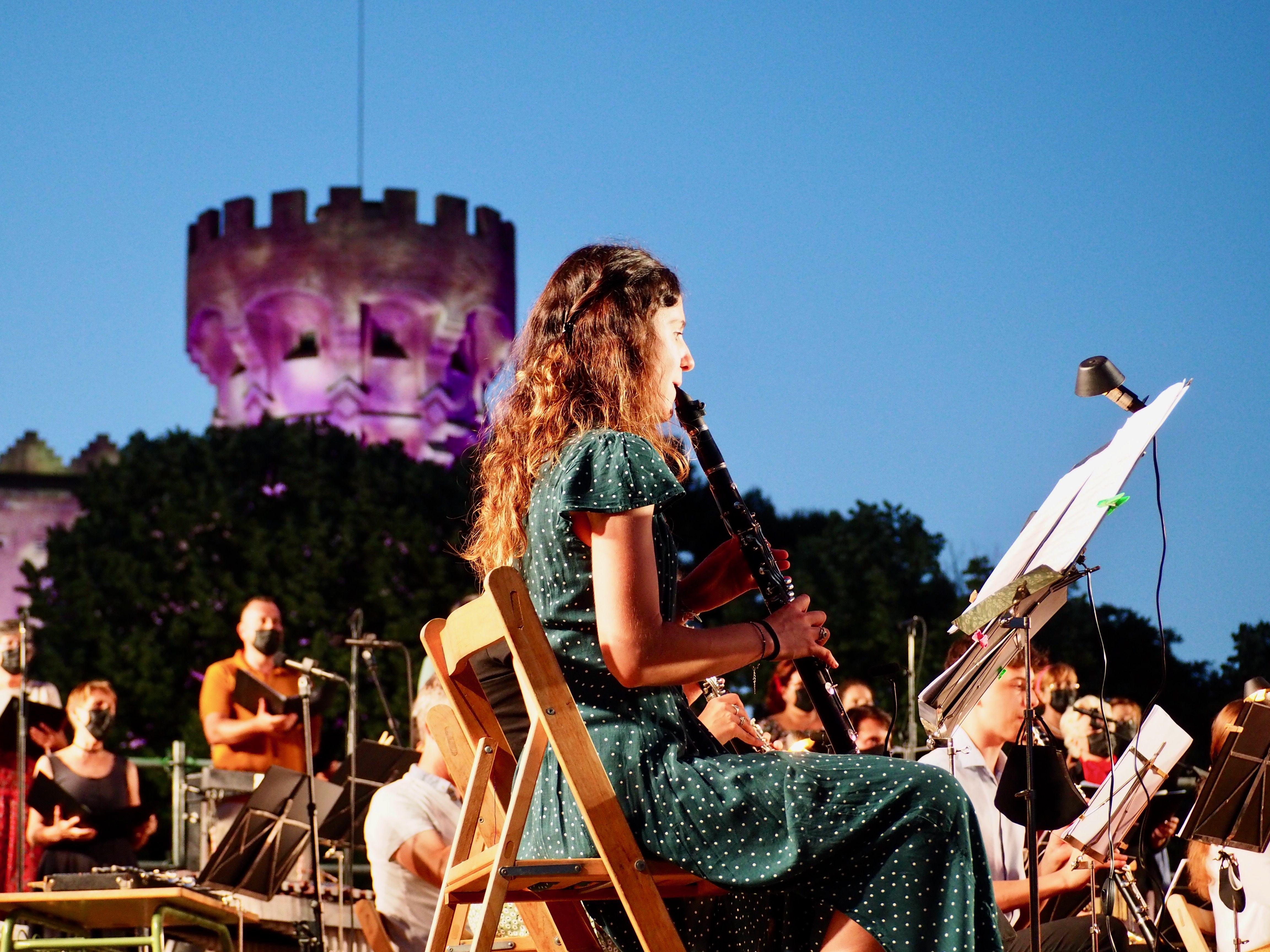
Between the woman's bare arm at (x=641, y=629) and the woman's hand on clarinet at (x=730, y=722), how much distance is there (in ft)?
3.49

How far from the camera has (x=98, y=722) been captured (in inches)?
314

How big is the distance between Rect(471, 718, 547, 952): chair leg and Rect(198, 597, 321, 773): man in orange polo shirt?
18.1 ft

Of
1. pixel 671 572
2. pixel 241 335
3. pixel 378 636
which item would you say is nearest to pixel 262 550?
pixel 378 636

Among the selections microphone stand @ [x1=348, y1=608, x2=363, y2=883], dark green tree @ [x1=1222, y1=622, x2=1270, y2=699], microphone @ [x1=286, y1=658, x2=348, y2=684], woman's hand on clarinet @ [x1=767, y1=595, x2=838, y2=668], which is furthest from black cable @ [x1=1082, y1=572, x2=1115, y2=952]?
dark green tree @ [x1=1222, y1=622, x2=1270, y2=699]

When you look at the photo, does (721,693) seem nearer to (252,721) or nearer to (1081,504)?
(1081,504)

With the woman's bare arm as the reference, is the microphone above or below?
above

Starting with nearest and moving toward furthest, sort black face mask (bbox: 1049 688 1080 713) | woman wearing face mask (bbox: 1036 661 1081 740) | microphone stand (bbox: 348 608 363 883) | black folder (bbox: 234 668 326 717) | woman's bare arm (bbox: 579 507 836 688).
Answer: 1. woman's bare arm (bbox: 579 507 836 688)
2. microphone stand (bbox: 348 608 363 883)
3. black folder (bbox: 234 668 326 717)
4. woman wearing face mask (bbox: 1036 661 1081 740)
5. black face mask (bbox: 1049 688 1080 713)

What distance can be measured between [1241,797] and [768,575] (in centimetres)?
244

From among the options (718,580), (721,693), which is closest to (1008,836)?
(721,693)

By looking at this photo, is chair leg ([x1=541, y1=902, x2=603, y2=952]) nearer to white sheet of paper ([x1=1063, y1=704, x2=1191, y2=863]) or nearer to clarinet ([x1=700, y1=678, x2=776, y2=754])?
clarinet ([x1=700, y1=678, x2=776, y2=754])

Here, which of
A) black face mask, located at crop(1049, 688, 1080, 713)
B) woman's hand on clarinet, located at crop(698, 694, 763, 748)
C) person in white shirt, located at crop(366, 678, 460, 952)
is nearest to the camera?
woman's hand on clarinet, located at crop(698, 694, 763, 748)

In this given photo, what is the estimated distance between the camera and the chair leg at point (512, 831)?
2.79m

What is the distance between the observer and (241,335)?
3878 cm

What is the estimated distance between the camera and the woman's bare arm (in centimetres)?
282
